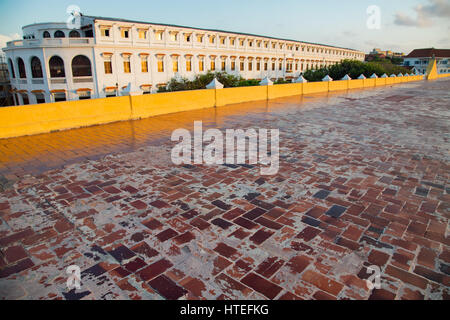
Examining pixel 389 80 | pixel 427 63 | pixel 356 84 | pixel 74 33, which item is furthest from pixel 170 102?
pixel 427 63

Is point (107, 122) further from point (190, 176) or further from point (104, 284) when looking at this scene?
point (104, 284)

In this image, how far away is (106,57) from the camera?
105 feet

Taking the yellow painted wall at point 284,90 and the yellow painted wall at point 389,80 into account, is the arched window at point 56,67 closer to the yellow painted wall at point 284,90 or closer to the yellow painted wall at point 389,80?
the yellow painted wall at point 284,90

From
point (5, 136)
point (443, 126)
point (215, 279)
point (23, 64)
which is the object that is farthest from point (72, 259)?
point (23, 64)

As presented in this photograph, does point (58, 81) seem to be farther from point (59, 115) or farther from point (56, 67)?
point (59, 115)

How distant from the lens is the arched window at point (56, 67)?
99.1 ft

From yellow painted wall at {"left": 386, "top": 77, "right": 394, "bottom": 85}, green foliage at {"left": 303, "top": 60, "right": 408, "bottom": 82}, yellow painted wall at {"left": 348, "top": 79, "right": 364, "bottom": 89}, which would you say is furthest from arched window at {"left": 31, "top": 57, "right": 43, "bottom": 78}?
yellow painted wall at {"left": 386, "top": 77, "right": 394, "bottom": 85}

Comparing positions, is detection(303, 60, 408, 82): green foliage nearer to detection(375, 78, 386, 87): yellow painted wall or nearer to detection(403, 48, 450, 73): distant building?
detection(375, 78, 386, 87): yellow painted wall

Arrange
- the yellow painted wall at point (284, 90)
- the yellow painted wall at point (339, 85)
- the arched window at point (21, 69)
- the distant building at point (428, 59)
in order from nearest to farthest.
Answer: the yellow painted wall at point (284, 90) < the yellow painted wall at point (339, 85) < the arched window at point (21, 69) < the distant building at point (428, 59)

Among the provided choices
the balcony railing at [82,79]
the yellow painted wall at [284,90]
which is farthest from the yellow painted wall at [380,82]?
the balcony railing at [82,79]

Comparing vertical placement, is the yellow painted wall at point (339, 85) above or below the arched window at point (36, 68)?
below

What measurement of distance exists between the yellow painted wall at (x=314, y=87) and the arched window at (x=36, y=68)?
28.4 metres

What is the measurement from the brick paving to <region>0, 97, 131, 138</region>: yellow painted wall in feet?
3.35

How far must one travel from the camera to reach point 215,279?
240cm
